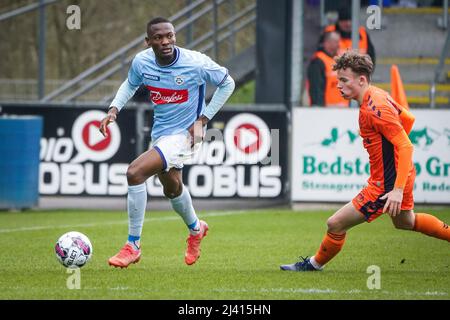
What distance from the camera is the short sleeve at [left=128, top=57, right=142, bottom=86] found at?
30.5 feet

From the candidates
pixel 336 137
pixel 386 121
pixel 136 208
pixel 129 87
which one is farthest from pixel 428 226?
pixel 336 137

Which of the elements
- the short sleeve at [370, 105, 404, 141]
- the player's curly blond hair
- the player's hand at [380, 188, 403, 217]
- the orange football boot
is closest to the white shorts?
the orange football boot

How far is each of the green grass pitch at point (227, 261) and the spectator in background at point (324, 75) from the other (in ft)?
6.55

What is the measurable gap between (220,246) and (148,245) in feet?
2.41

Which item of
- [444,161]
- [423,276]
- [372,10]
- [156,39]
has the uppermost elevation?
[372,10]

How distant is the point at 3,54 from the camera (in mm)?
25922

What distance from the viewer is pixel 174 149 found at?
9062 mm

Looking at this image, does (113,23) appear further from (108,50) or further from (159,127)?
(159,127)

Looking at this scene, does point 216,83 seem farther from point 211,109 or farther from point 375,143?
point 375,143

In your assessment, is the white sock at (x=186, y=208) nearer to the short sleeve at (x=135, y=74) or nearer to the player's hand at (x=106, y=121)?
the player's hand at (x=106, y=121)

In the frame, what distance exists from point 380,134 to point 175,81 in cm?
197

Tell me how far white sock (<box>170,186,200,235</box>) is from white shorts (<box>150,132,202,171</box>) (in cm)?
26

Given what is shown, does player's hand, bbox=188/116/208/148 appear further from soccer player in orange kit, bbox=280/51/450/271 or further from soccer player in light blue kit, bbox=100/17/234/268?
soccer player in orange kit, bbox=280/51/450/271

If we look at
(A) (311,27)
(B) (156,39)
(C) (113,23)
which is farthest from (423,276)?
(C) (113,23)
